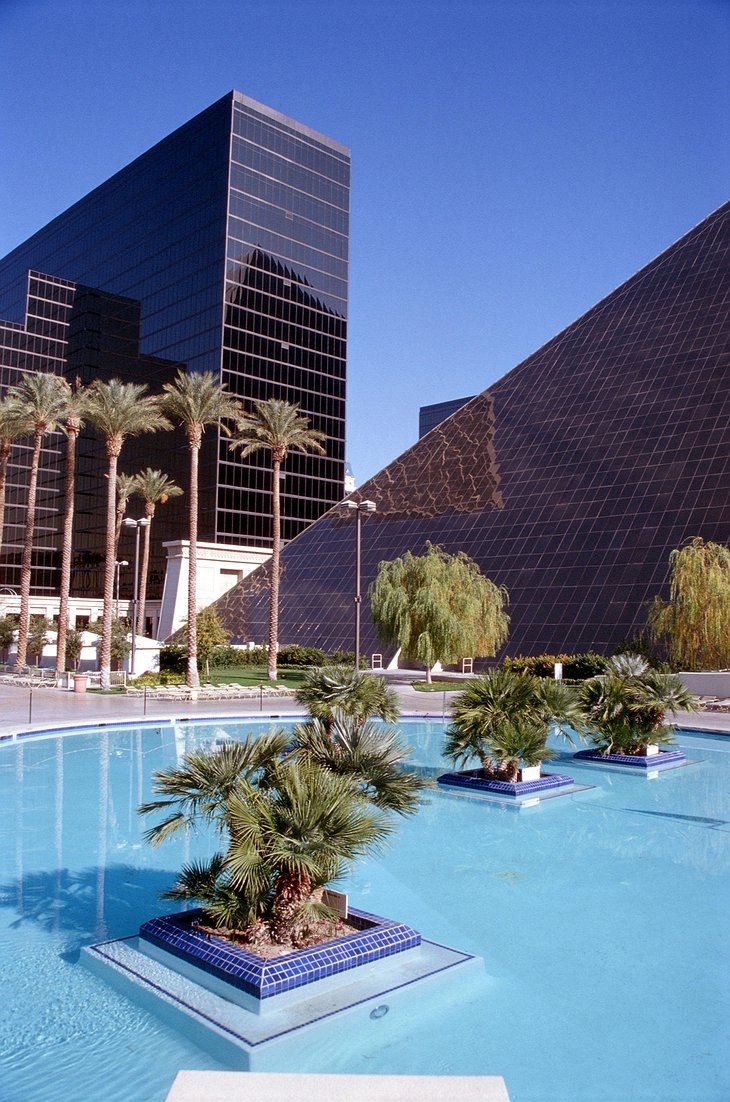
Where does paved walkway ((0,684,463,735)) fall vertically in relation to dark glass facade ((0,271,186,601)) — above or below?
below

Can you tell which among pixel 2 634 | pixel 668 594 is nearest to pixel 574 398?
pixel 668 594

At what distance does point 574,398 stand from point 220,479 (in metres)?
40.5

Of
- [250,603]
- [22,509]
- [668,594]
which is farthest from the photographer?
[22,509]

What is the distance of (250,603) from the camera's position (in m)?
53.0

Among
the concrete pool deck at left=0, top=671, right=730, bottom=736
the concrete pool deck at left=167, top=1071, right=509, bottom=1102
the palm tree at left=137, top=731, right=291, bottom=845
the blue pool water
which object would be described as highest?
the palm tree at left=137, top=731, right=291, bottom=845

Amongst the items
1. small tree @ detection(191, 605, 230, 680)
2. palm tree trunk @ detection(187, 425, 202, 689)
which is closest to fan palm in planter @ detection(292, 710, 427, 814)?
palm tree trunk @ detection(187, 425, 202, 689)

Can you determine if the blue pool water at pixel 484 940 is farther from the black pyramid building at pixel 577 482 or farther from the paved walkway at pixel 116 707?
the black pyramid building at pixel 577 482

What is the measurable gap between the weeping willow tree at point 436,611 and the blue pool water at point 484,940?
20.0 metres

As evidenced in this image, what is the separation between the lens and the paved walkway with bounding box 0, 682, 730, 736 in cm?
2439

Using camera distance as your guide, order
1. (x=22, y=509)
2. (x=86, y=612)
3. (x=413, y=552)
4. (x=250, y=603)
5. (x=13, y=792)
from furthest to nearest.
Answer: (x=22, y=509) → (x=86, y=612) → (x=250, y=603) → (x=413, y=552) → (x=13, y=792)

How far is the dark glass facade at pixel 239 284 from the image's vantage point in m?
83.2

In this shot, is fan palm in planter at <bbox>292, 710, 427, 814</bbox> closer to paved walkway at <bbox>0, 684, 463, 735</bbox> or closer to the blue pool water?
the blue pool water

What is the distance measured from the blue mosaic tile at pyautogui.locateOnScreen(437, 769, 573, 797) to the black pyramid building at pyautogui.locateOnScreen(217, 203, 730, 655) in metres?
20.5

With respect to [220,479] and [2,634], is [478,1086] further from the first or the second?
[220,479]
